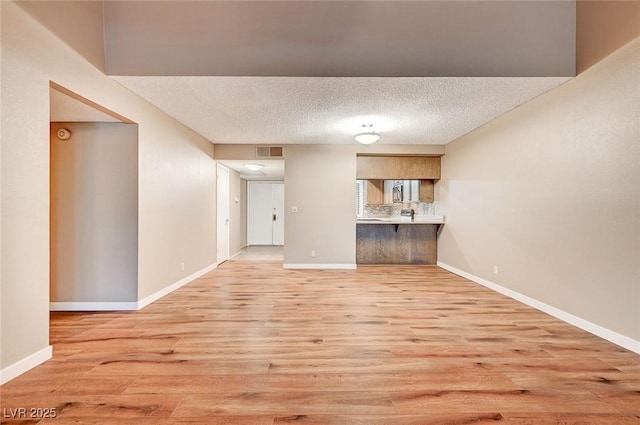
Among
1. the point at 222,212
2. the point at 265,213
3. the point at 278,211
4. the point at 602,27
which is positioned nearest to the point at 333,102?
the point at 602,27

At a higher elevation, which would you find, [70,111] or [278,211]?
[70,111]

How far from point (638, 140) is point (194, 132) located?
17.6 ft

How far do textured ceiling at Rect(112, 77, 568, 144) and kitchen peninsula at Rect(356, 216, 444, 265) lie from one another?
2.10 metres

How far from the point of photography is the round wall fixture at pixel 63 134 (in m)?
3.21

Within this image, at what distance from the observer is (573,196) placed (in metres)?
2.89

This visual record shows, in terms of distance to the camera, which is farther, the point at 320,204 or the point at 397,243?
the point at 397,243

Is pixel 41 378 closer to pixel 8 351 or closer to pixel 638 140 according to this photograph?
pixel 8 351

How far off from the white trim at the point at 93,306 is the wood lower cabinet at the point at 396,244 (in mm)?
4170

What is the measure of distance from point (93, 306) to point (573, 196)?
17.4 ft

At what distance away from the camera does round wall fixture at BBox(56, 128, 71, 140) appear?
321cm

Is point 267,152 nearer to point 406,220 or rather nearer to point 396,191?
point 396,191

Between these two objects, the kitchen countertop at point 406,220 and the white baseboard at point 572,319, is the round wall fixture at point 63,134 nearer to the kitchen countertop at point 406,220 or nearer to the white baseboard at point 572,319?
the kitchen countertop at point 406,220

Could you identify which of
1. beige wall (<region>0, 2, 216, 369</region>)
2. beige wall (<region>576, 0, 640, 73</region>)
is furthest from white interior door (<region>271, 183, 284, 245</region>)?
beige wall (<region>576, 0, 640, 73</region>)

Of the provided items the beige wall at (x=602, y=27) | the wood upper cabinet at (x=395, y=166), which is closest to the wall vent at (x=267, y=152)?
the wood upper cabinet at (x=395, y=166)
